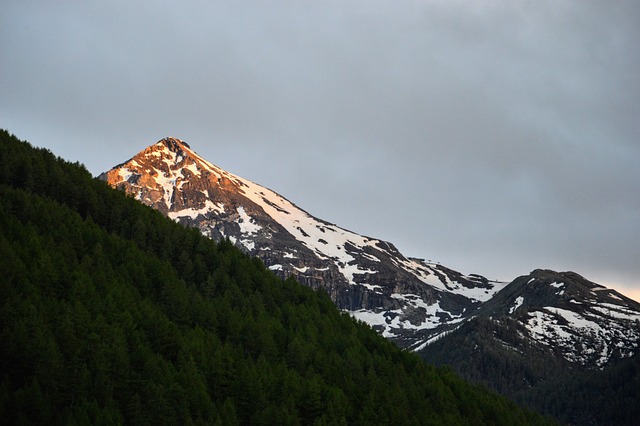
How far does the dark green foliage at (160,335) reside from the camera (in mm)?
76875

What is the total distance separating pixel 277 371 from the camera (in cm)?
10369

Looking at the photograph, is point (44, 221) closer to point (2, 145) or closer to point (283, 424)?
point (2, 145)

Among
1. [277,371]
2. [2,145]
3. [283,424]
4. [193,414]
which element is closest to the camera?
[193,414]

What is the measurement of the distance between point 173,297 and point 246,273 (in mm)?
31171

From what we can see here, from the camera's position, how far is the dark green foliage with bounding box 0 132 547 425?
76875 mm

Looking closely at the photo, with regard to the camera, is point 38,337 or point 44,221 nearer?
point 38,337

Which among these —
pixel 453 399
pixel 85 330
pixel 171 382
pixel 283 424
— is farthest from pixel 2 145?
pixel 453 399

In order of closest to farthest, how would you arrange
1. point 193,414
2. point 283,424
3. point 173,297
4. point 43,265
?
point 193,414, point 283,424, point 43,265, point 173,297

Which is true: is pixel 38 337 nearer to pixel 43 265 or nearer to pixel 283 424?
pixel 43 265

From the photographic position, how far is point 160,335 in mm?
96000

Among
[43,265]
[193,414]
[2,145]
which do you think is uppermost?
[2,145]

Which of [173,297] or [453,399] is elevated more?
[173,297]

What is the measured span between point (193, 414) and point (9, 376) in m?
21.5

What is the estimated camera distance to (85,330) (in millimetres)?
85875
